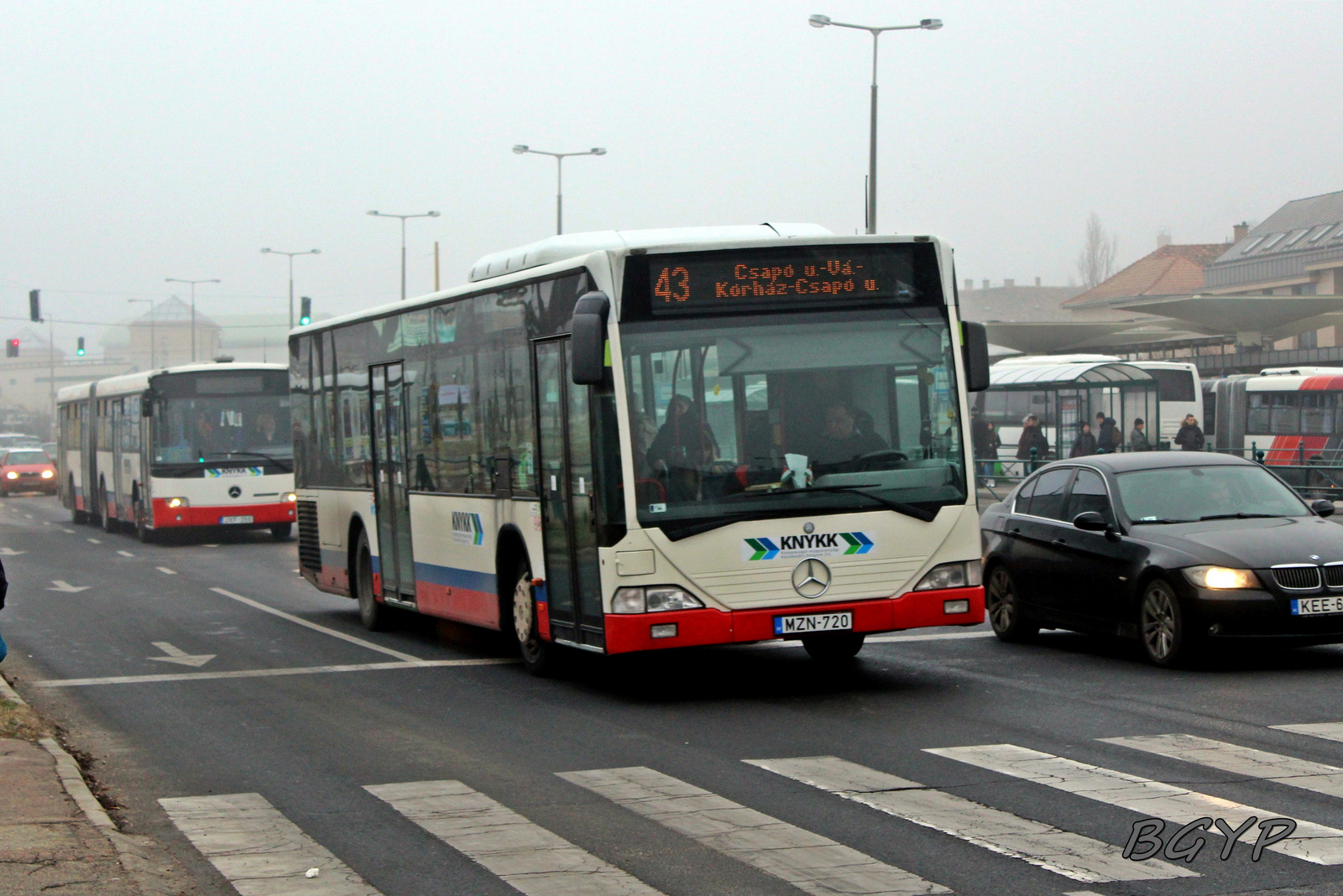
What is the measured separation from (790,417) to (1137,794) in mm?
3814

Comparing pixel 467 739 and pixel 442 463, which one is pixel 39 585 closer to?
pixel 442 463

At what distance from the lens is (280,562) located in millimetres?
26281

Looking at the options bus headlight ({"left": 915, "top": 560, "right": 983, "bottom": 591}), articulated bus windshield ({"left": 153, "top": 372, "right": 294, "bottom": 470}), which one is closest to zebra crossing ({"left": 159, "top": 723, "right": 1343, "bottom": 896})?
bus headlight ({"left": 915, "top": 560, "right": 983, "bottom": 591})

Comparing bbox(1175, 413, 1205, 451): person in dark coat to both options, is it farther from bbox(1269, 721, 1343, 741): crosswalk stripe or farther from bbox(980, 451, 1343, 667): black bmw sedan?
bbox(1269, 721, 1343, 741): crosswalk stripe

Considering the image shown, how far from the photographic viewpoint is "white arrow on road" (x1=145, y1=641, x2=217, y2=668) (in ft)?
46.6

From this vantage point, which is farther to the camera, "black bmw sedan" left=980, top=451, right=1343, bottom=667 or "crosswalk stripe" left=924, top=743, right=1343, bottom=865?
"black bmw sedan" left=980, top=451, right=1343, bottom=667

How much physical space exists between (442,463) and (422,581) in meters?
1.34

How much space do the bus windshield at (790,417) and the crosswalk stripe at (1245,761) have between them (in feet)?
8.22

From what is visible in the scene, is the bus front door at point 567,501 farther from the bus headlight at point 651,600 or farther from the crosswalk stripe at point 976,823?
the crosswalk stripe at point 976,823

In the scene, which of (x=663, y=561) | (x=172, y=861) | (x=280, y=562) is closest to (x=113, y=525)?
(x=280, y=562)

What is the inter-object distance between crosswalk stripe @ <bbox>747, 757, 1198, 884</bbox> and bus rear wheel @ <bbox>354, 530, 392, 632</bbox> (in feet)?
27.3

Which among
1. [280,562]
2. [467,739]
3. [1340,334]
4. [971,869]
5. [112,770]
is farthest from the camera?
[1340,334]

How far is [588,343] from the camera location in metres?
10.6

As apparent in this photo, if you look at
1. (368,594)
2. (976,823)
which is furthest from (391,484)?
(976,823)
